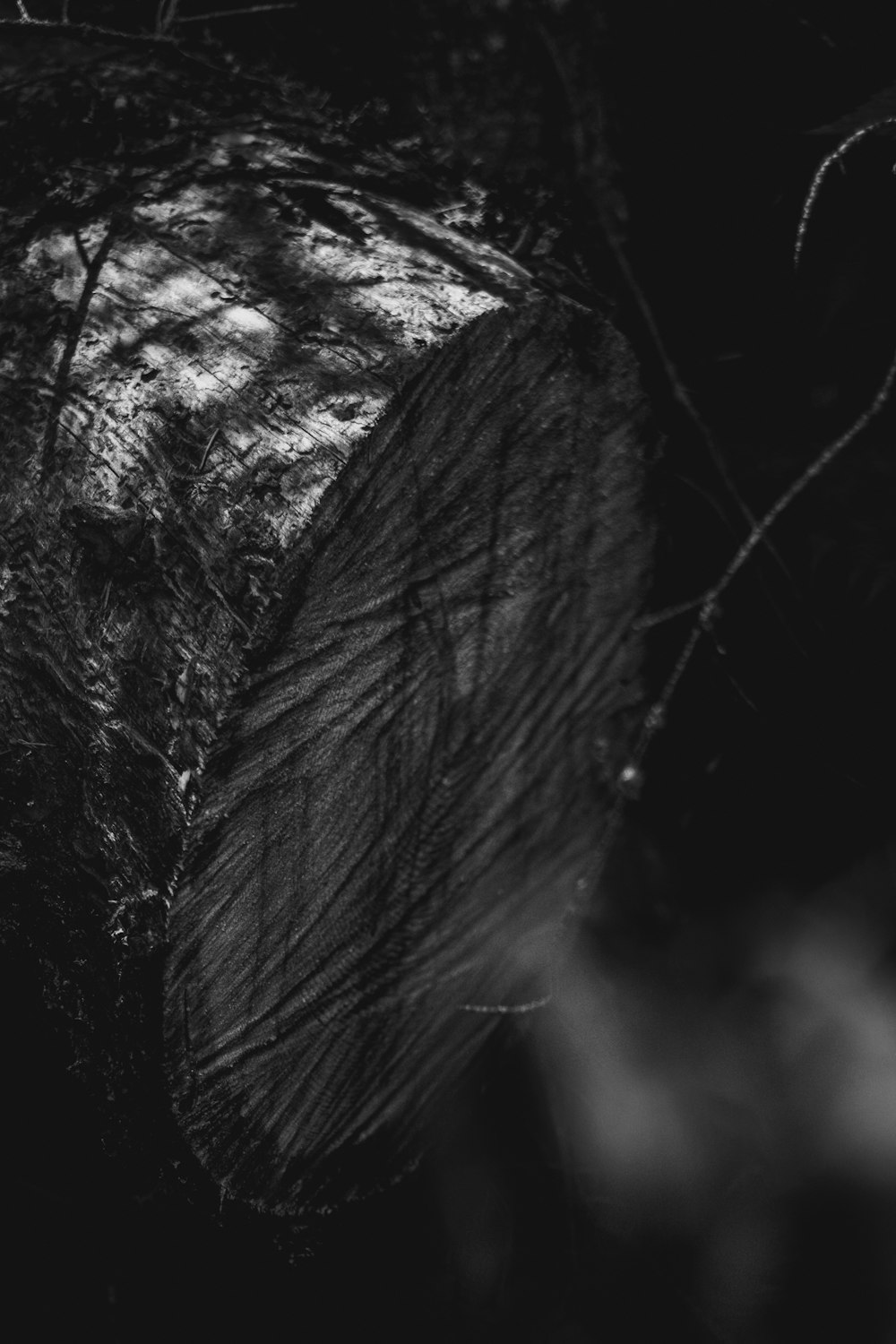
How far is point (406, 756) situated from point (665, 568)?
526mm

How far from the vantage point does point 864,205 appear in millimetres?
1390

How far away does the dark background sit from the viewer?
4.65 feet

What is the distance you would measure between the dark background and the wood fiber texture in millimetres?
155

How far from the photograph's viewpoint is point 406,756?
115cm

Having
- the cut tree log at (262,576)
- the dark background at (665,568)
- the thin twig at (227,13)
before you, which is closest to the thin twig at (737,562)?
the dark background at (665,568)

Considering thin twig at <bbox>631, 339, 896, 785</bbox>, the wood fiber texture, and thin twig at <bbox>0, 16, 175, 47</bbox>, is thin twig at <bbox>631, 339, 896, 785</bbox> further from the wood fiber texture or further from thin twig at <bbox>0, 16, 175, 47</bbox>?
thin twig at <bbox>0, 16, 175, 47</bbox>

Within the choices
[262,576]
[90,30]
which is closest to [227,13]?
[90,30]

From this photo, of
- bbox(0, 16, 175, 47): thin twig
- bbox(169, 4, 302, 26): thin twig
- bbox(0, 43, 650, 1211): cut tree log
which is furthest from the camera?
bbox(169, 4, 302, 26): thin twig

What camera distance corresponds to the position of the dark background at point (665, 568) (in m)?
1.42

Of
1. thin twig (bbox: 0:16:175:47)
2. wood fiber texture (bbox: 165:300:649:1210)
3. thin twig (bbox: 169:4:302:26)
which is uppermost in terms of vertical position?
thin twig (bbox: 169:4:302:26)

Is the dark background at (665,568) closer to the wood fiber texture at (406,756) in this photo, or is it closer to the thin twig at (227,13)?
the thin twig at (227,13)

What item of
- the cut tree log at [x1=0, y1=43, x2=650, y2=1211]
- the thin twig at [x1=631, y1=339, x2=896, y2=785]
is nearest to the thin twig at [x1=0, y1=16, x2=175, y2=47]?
the cut tree log at [x1=0, y1=43, x2=650, y2=1211]

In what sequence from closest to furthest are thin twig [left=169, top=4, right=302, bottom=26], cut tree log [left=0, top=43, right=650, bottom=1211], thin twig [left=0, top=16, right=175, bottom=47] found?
cut tree log [left=0, top=43, right=650, bottom=1211]
thin twig [left=0, top=16, right=175, bottom=47]
thin twig [left=169, top=4, right=302, bottom=26]

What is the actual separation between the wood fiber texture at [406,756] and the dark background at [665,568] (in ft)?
0.51
